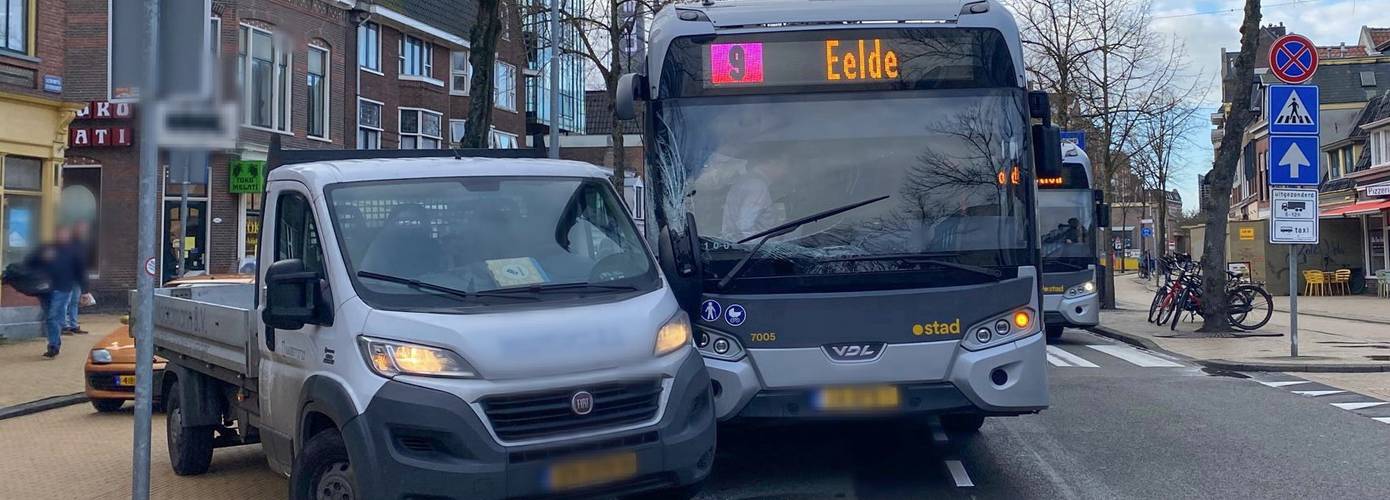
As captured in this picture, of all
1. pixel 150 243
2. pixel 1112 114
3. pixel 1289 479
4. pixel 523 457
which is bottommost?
pixel 1289 479

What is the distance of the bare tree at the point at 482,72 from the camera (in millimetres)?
15055

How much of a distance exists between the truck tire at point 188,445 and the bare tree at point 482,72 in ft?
23.2

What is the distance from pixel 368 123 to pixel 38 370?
1755 centimetres

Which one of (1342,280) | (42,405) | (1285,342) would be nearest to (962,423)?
(42,405)

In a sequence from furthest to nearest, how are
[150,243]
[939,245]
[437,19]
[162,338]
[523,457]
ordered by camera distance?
[437,19], [162,338], [939,245], [150,243], [523,457]

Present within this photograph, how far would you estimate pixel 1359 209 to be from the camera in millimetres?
37031

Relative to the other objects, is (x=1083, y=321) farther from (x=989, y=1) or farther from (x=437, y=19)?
(x=437, y=19)

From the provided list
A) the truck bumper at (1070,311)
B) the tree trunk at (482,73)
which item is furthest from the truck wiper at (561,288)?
the truck bumper at (1070,311)

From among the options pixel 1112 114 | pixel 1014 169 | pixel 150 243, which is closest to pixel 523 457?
pixel 150 243

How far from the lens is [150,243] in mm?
5969

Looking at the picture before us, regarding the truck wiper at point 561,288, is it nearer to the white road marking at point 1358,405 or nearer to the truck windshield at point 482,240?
the truck windshield at point 482,240

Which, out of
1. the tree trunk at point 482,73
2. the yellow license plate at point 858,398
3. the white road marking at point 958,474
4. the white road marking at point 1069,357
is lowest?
the white road marking at point 958,474

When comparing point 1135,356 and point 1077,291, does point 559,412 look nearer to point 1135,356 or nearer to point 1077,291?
point 1135,356

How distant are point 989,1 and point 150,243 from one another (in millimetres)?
Result: 5042
